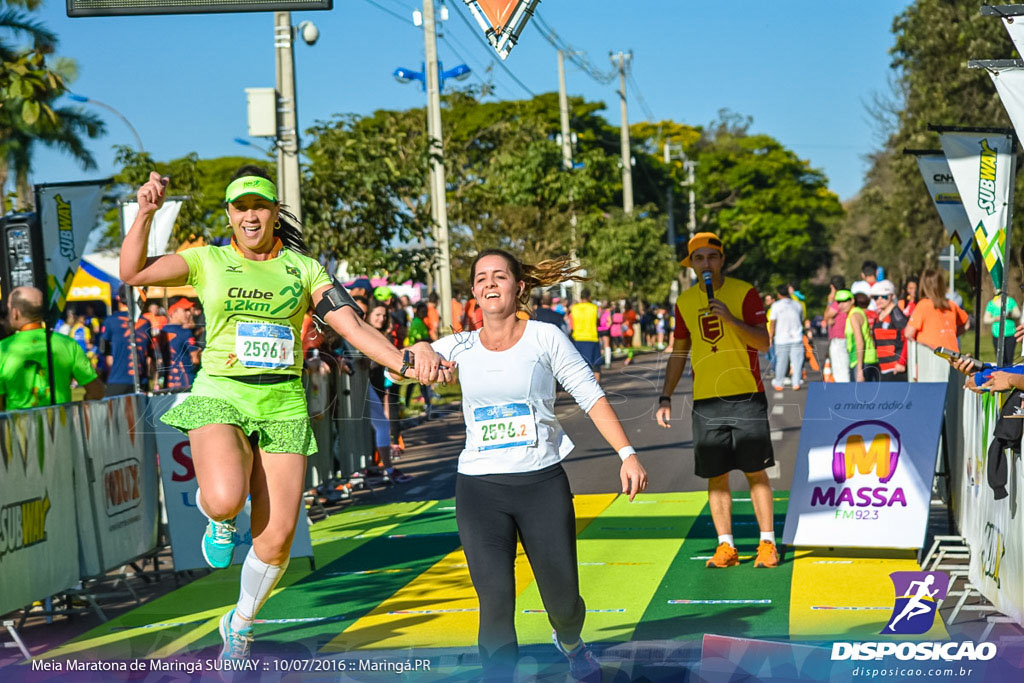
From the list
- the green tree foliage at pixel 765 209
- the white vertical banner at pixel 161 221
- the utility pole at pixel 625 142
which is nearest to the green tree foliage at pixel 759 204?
the green tree foliage at pixel 765 209

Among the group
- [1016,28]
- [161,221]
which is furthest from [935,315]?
[161,221]

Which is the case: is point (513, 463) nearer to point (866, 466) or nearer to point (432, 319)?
point (866, 466)

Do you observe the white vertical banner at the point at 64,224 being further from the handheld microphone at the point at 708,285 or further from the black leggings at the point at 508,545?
the black leggings at the point at 508,545

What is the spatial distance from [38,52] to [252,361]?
14.8m

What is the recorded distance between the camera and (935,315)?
1289cm

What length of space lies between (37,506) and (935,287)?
352 inches

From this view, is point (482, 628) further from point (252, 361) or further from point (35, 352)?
point (35, 352)

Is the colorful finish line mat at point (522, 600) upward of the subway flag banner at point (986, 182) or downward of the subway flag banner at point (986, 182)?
downward

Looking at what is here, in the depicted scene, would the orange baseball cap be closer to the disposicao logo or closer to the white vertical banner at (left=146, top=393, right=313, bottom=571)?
the disposicao logo

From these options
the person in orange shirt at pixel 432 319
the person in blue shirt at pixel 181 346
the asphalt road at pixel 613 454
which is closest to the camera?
the asphalt road at pixel 613 454

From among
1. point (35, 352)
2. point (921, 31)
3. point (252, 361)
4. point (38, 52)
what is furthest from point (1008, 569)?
point (921, 31)

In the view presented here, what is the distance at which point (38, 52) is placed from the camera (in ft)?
60.2

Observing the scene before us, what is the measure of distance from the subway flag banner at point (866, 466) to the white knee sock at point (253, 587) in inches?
156

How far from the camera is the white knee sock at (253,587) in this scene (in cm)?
550
